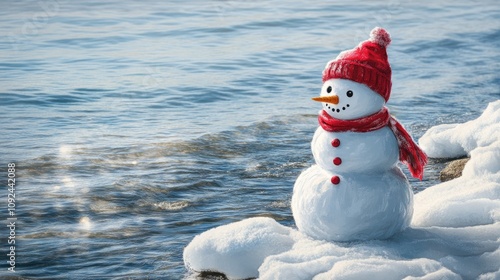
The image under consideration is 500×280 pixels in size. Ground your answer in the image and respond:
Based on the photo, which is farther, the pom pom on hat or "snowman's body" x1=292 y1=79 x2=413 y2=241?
the pom pom on hat

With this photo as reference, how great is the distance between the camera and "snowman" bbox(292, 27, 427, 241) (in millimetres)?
5746

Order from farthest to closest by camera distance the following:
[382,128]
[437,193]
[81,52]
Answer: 1. [81,52]
2. [437,193]
3. [382,128]

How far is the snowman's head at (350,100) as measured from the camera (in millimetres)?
5738

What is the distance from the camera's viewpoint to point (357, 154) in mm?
5754

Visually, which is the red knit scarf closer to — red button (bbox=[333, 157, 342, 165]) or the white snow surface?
red button (bbox=[333, 157, 342, 165])

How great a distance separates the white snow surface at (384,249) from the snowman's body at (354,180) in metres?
0.12

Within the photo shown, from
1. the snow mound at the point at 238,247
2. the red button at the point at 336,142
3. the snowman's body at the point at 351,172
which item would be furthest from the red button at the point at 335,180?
the snow mound at the point at 238,247

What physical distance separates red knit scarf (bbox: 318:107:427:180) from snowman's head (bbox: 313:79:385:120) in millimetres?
37

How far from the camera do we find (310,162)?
358 inches

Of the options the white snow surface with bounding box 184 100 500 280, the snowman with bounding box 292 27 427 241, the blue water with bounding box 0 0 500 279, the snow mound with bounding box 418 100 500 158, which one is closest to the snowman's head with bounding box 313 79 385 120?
the snowman with bounding box 292 27 427 241

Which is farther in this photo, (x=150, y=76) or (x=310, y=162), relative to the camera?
(x=150, y=76)

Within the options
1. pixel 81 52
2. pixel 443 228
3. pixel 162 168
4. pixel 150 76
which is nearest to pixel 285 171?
pixel 162 168

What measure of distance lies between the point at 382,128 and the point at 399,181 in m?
0.36

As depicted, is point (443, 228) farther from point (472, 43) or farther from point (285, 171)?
point (472, 43)
